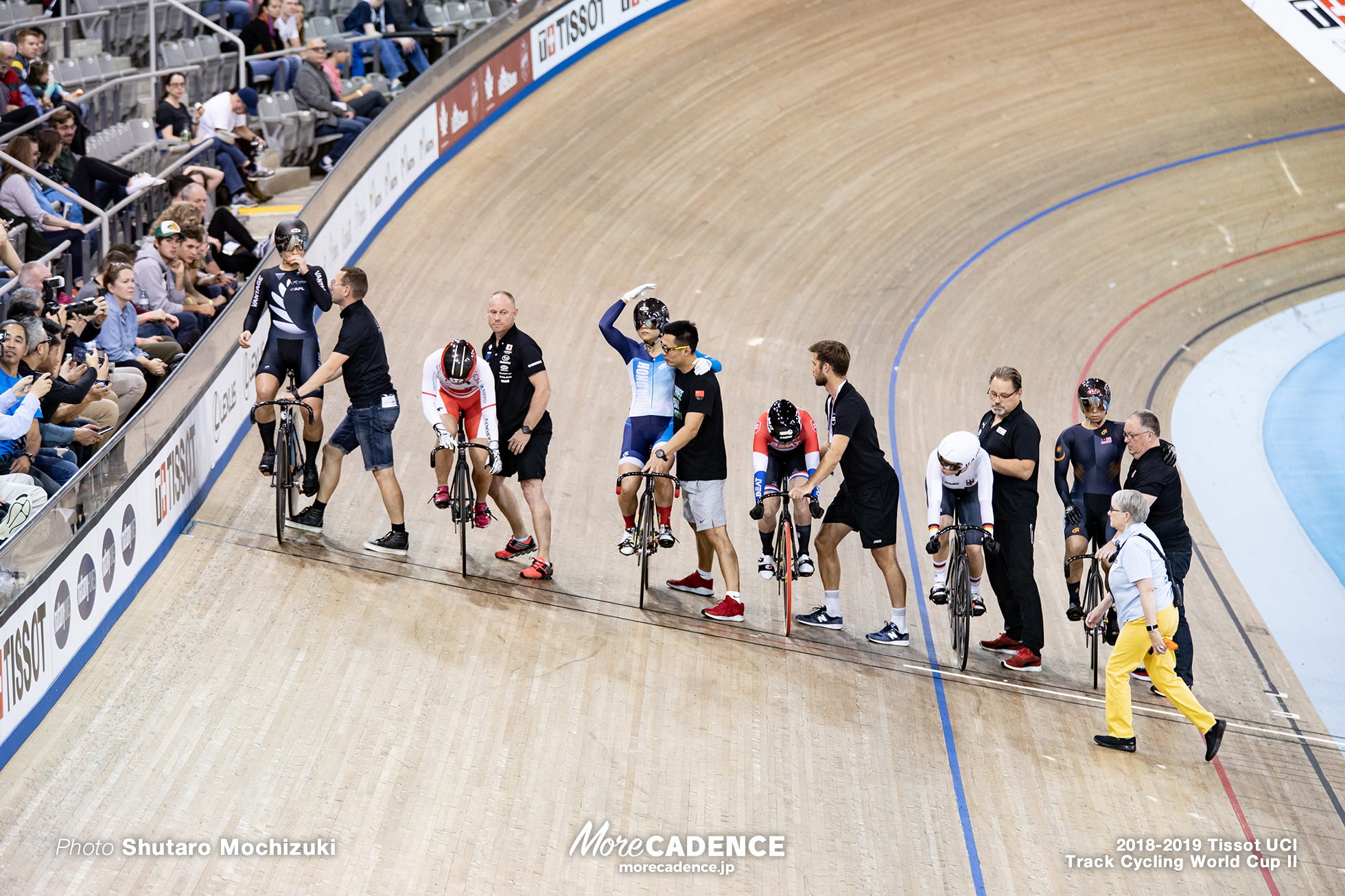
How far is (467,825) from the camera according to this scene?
4.38m

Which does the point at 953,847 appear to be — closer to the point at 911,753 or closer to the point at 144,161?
the point at 911,753

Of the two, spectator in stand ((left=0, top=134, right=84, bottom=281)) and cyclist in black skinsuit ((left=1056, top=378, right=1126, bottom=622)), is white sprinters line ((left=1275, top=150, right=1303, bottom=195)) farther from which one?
spectator in stand ((left=0, top=134, right=84, bottom=281))

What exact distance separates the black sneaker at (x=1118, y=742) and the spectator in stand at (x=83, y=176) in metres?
6.86

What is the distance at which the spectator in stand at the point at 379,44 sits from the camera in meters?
12.4

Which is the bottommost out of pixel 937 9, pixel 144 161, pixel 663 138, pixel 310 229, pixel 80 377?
pixel 80 377

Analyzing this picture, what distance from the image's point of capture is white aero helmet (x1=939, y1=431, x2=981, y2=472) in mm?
5379

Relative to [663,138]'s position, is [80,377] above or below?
below

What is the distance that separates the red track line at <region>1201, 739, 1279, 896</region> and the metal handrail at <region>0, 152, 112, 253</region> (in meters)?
7.20

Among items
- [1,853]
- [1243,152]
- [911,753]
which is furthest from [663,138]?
[1,853]

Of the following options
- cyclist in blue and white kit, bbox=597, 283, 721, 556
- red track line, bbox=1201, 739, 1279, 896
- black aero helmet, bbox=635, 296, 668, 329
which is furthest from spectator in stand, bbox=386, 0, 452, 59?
red track line, bbox=1201, 739, 1279, 896

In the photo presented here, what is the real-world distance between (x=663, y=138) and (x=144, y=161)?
464 centimetres

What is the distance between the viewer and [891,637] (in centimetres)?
599

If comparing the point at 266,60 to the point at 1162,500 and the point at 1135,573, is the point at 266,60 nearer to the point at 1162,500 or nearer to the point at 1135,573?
the point at 1162,500

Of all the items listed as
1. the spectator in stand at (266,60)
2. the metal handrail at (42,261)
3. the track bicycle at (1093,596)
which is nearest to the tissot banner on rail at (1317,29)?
the track bicycle at (1093,596)
